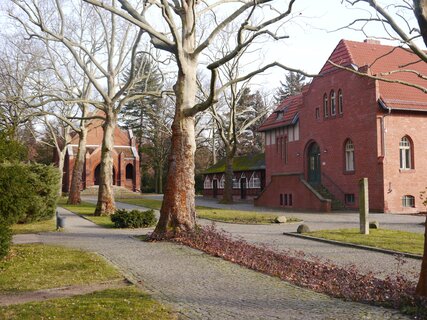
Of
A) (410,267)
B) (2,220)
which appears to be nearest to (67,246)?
(2,220)

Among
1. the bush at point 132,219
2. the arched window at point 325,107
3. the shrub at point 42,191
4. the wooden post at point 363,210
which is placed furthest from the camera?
the arched window at point 325,107

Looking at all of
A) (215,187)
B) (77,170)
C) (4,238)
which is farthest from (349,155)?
(4,238)

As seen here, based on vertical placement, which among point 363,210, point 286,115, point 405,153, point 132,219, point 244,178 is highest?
point 286,115

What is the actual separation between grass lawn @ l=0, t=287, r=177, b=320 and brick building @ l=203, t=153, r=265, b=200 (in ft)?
131

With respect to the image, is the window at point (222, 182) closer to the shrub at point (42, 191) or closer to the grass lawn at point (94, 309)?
the shrub at point (42, 191)

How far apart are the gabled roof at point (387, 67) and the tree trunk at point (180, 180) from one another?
1648cm

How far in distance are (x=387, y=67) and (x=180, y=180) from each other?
919 inches

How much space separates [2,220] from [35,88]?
24668 millimetres

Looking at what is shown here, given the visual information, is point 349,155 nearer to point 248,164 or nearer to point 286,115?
point 286,115

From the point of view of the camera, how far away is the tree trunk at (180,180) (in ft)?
51.4

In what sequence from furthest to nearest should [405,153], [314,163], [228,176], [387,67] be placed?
1. [228,176]
2. [314,163]
3. [387,67]
4. [405,153]

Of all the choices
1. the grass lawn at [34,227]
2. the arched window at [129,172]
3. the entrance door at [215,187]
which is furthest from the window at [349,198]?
the arched window at [129,172]

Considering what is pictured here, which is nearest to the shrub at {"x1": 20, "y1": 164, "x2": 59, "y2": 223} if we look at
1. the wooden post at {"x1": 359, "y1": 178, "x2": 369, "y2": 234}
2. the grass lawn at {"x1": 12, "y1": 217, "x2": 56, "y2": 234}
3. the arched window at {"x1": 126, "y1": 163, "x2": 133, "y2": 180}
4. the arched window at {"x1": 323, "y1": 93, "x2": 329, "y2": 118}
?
the grass lawn at {"x1": 12, "y1": 217, "x2": 56, "y2": 234}

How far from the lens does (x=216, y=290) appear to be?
8.50 meters
